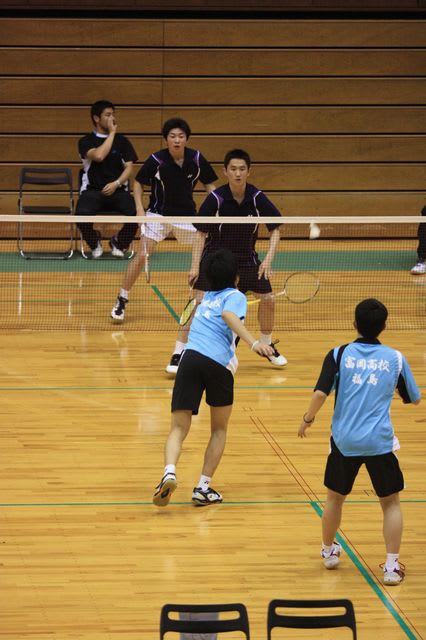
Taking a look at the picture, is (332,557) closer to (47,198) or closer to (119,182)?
(119,182)

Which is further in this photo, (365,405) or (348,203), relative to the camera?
(348,203)

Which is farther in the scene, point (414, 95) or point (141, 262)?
point (414, 95)

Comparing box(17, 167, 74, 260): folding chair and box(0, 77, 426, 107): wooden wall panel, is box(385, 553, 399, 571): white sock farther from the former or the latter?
box(0, 77, 426, 107): wooden wall panel

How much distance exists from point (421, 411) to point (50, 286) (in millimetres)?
5536

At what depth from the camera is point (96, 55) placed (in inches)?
607

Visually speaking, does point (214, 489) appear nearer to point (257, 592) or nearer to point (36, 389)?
point (257, 592)

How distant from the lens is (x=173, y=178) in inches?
423

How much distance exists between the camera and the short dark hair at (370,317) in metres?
5.45

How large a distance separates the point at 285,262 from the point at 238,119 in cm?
263

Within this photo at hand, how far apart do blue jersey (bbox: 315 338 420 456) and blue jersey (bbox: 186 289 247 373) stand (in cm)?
110

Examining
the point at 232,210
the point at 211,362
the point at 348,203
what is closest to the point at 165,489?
the point at 211,362

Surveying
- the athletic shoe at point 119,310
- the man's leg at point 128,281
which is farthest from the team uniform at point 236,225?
the athletic shoe at point 119,310

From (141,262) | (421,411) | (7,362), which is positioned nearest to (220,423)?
(421,411)

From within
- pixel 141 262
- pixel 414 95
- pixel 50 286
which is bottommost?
pixel 50 286
